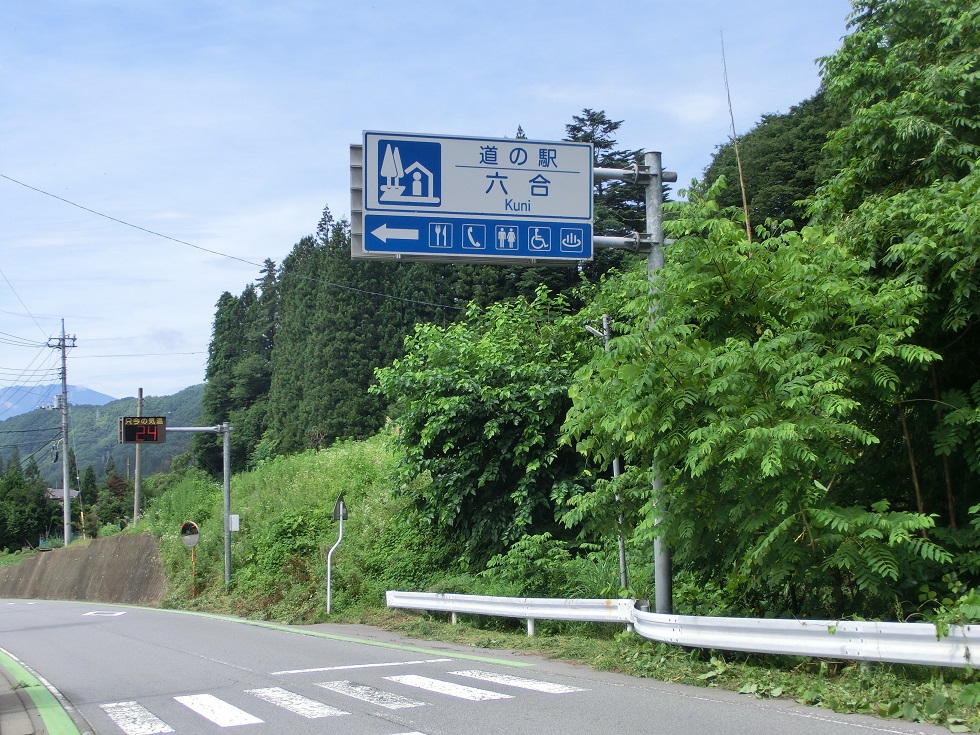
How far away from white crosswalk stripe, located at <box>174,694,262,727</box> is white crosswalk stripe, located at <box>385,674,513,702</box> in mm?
1901

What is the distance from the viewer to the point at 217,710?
8.54 m

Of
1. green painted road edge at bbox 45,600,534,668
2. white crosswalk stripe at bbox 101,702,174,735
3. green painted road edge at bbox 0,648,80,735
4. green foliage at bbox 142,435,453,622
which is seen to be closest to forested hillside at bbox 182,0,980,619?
green painted road edge at bbox 45,600,534,668

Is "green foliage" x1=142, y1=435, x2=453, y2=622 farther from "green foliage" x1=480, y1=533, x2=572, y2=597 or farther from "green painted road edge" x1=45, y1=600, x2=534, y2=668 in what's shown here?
"green foliage" x1=480, y1=533, x2=572, y2=597

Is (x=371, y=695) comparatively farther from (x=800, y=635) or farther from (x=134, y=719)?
(x=800, y=635)

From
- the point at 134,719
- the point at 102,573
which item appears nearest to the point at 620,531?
the point at 134,719

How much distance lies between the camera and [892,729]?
6.45 meters

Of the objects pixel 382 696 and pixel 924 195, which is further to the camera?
pixel 924 195

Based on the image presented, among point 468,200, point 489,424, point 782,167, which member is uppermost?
point 782,167

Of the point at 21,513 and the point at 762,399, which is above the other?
the point at 762,399

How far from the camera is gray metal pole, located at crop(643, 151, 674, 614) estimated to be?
34.3 feet

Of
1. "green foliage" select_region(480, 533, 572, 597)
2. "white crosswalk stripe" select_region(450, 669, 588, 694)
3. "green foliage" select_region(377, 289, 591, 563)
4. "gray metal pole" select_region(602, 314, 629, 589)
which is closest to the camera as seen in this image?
"white crosswalk stripe" select_region(450, 669, 588, 694)

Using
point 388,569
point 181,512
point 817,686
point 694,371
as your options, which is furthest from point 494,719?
point 181,512

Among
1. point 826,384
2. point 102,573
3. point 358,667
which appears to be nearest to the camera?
point 826,384

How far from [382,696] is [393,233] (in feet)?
16.6
